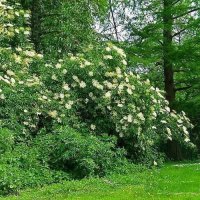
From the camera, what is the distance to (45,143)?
12469mm

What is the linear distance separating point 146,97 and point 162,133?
73.6 inches

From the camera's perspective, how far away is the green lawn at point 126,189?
29.4ft

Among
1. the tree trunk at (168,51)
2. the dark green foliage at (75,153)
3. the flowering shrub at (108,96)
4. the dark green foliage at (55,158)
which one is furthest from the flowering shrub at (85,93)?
the tree trunk at (168,51)

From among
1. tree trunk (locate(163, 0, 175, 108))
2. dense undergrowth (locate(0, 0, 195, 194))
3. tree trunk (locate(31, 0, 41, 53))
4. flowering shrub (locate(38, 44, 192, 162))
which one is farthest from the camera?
tree trunk (locate(163, 0, 175, 108))

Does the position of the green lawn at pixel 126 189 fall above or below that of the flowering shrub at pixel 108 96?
below

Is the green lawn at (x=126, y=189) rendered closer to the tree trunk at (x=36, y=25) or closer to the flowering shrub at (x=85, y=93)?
the flowering shrub at (x=85, y=93)

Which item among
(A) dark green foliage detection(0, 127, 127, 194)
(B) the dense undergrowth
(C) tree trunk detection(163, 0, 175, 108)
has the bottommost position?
(A) dark green foliage detection(0, 127, 127, 194)

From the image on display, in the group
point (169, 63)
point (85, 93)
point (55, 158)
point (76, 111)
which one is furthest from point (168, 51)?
point (55, 158)

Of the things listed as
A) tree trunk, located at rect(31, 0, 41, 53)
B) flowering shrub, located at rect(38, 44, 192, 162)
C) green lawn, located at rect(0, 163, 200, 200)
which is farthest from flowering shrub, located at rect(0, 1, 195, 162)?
tree trunk, located at rect(31, 0, 41, 53)

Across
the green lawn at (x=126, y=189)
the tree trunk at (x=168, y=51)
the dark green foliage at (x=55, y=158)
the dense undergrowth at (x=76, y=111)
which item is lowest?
the green lawn at (x=126, y=189)

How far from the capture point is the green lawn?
8.97 metres

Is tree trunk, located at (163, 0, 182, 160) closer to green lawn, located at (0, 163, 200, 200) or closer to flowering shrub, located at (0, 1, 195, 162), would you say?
flowering shrub, located at (0, 1, 195, 162)

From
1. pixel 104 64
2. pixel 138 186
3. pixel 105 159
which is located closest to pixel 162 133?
pixel 104 64

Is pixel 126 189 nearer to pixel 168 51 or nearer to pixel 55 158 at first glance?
pixel 55 158
